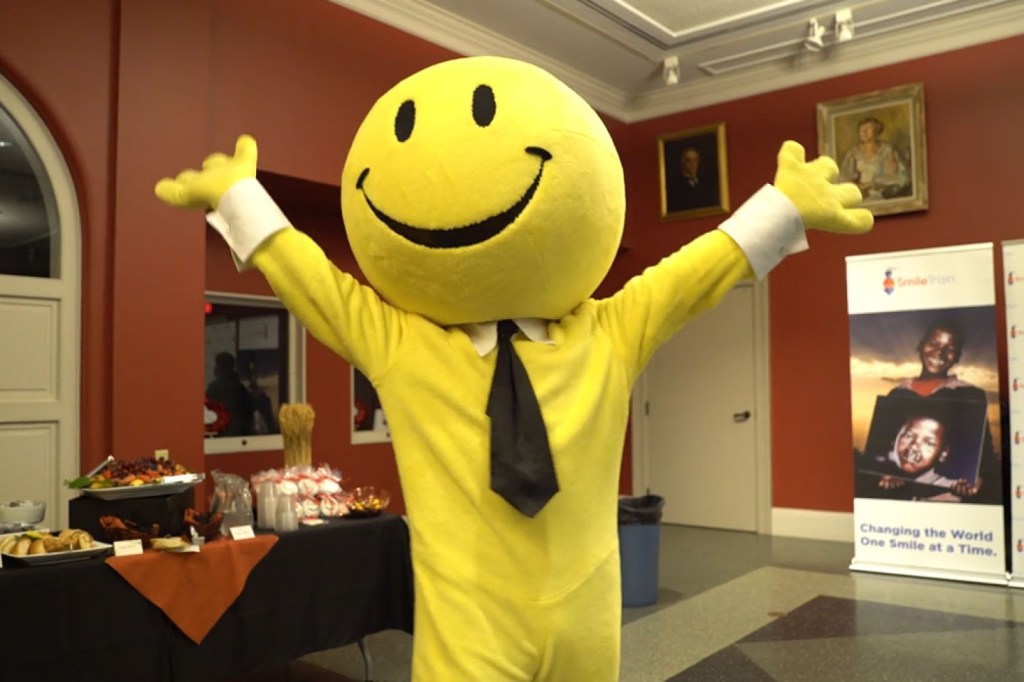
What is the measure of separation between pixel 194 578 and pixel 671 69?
5139mm

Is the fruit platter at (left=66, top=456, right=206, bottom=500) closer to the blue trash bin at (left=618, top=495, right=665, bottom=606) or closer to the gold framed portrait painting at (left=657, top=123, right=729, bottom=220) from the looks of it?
the blue trash bin at (left=618, top=495, right=665, bottom=606)

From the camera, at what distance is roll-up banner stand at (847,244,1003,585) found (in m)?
4.98

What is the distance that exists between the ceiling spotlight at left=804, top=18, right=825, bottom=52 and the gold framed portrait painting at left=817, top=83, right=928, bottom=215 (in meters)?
0.47

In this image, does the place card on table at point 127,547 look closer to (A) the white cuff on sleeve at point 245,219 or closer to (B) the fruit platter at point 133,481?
(B) the fruit platter at point 133,481

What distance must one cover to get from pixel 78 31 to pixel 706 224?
15.5ft

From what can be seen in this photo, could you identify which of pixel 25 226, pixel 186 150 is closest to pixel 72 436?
pixel 25 226

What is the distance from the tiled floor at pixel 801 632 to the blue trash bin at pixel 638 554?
104mm

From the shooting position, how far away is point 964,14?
223 inches

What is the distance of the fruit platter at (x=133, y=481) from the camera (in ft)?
8.50

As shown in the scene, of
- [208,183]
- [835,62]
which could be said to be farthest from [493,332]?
[835,62]

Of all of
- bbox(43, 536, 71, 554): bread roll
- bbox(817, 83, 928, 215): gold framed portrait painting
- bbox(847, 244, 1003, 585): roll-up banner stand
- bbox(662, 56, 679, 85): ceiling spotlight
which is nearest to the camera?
bbox(43, 536, 71, 554): bread roll

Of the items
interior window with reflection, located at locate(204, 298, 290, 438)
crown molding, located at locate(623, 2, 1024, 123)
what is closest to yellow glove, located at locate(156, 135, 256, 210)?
interior window with reflection, located at locate(204, 298, 290, 438)

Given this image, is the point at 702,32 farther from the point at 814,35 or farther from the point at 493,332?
the point at 493,332

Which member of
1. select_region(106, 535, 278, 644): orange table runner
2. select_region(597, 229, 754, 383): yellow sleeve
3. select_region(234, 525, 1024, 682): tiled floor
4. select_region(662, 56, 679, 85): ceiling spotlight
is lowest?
select_region(234, 525, 1024, 682): tiled floor
